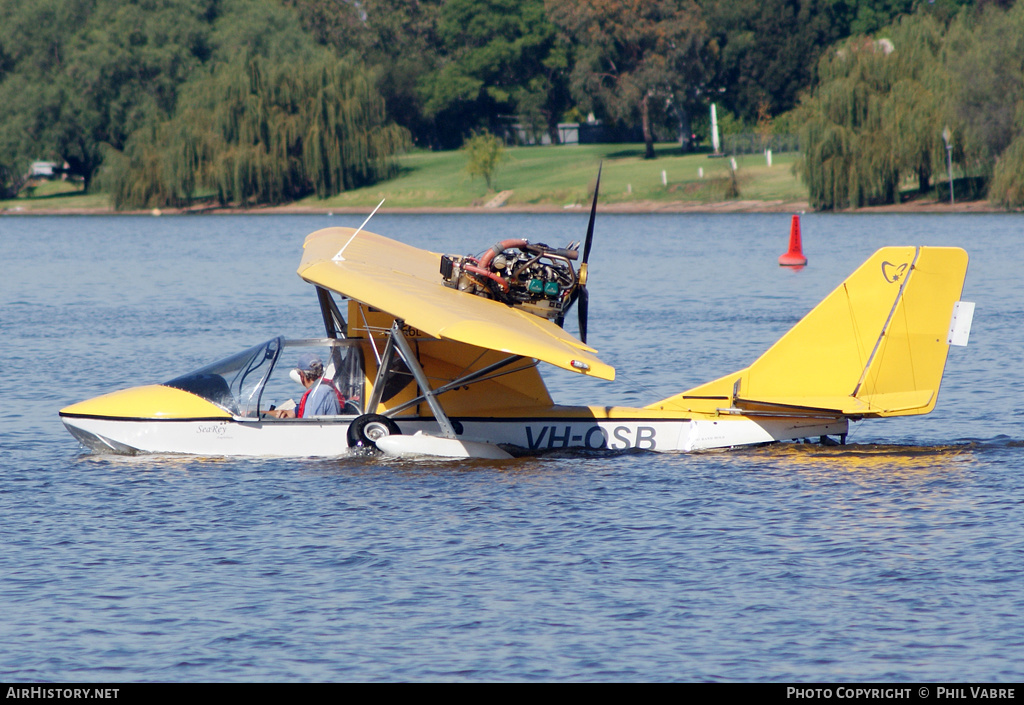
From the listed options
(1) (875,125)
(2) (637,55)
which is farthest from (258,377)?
(2) (637,55)

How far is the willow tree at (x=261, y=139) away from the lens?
74000 millimetres

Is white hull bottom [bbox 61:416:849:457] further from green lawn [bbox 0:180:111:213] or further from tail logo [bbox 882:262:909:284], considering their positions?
green lawn [bbox 0:180:111:213]

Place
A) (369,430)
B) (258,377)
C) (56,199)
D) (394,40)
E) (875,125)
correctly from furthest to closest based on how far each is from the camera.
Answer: (394,40) < (56,199) < (875,125) < (258,377) < (369,430)

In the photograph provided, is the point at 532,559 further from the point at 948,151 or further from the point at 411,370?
the point at 948,151

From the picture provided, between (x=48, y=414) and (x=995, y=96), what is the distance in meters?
50.8

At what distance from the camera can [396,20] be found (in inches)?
4916

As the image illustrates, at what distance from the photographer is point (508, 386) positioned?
14.3m

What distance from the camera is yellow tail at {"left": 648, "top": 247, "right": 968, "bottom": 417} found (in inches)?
534

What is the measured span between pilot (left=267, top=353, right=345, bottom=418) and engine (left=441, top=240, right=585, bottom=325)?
76.7 inches

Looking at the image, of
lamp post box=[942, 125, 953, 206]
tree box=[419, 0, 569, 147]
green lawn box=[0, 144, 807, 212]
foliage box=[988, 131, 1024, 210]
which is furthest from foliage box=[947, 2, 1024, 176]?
tree box=[419, 0, 569, 147]

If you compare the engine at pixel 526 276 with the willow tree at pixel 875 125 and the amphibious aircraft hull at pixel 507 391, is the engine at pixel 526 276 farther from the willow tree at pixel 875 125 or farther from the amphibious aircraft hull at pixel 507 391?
the willow tree at pixel 875 125

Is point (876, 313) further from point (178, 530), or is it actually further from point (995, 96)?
point (995, 96)

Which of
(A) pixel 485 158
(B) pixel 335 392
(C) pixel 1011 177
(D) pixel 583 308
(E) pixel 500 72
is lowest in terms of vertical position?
(B) pixel 335 392

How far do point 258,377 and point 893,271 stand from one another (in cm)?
714
